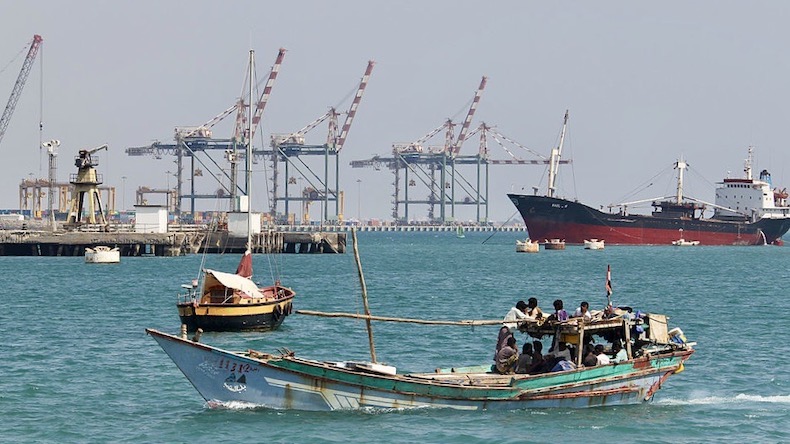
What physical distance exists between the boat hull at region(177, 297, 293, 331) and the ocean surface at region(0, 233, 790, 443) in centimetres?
53

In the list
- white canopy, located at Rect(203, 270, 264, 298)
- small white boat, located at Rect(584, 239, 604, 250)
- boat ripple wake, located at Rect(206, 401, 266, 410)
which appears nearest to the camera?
boat ripple wake, located at Rect(206, 401, 266, 410)

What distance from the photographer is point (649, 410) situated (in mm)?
31406

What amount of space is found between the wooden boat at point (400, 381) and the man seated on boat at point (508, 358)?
0.79 feet

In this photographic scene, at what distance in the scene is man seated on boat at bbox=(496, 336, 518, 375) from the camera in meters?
30.4

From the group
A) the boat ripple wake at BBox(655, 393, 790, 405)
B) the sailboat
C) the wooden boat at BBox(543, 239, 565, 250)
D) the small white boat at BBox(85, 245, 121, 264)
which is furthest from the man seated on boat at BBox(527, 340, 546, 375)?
the wooden boat at BBox(543, 239, 565, 250)

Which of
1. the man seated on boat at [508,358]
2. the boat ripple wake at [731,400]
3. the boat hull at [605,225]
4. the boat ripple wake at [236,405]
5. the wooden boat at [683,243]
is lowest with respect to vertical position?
the boat ripple wake at [731,400]

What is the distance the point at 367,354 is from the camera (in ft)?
138

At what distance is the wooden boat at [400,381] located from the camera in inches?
1123

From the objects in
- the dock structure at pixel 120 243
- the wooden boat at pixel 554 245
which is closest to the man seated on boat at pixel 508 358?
the dock structure at pixel 120 243

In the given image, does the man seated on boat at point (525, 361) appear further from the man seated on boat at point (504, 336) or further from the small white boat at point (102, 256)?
the small white boat at point (102, 256)

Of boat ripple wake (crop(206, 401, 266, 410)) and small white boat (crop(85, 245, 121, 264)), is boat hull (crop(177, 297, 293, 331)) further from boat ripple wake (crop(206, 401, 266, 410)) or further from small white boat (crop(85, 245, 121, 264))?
small white boat (crop(85, 245, 121, 264))

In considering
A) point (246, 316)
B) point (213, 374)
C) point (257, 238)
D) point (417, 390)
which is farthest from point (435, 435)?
point (257, 238)

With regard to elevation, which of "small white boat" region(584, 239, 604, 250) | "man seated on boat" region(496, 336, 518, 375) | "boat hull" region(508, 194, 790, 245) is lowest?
"man seated on boat" region(496, 336, 518, 375)

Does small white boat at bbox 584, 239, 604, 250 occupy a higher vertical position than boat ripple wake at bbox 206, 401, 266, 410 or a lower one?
higher
